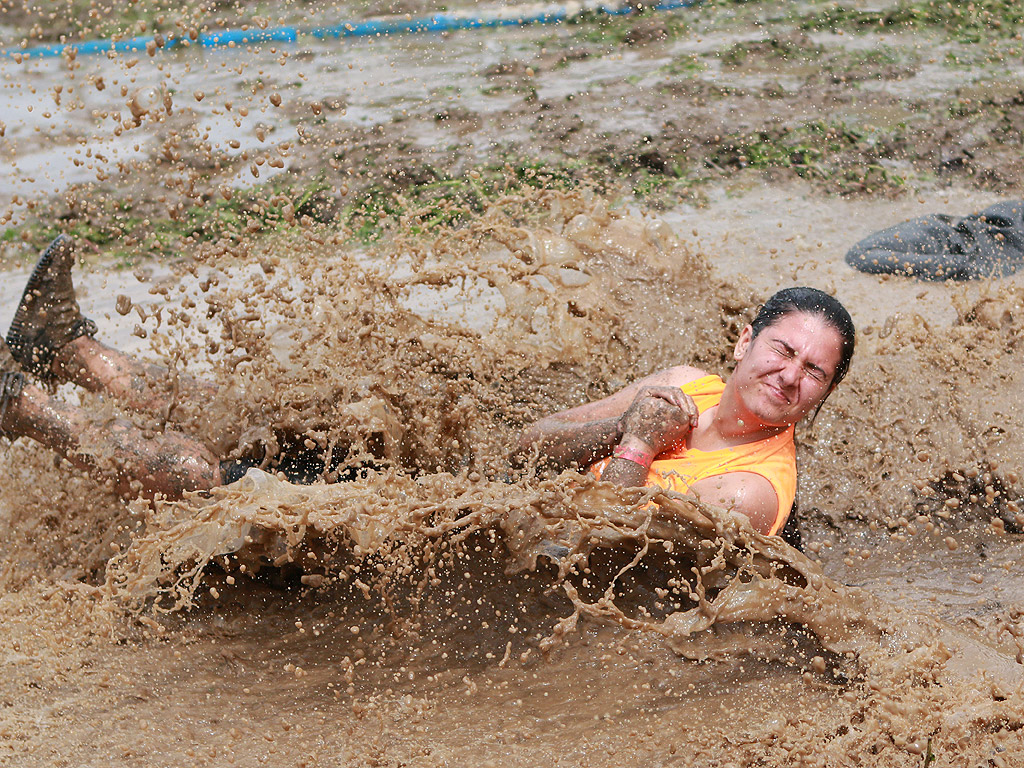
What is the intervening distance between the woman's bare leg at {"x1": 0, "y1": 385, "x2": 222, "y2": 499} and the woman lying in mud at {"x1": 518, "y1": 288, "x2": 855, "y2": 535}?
60.7 inches

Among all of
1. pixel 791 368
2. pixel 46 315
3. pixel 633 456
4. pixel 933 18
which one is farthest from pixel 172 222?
pixel 933 18

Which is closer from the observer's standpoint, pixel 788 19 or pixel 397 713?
pixel 397 713

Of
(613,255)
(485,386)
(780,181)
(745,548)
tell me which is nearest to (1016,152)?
(780,181)

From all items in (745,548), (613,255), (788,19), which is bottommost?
(745,548)

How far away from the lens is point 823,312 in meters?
3.39

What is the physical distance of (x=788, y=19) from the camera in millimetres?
9250

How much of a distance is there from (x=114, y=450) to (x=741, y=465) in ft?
7.87

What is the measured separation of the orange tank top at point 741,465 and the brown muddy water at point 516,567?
28 cm

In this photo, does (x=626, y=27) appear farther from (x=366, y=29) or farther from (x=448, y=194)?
(x=448, y=194)

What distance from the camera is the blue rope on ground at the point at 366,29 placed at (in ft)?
29.3

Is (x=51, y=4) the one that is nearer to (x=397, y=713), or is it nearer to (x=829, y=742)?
(x=397, y=713)

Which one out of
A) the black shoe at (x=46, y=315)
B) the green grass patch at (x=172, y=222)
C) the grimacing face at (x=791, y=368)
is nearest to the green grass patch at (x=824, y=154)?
the green grass patch at (x=172, y=222)

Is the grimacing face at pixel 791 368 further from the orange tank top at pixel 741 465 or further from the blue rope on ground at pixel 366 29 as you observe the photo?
the blue rope on ground at pixel 366 29

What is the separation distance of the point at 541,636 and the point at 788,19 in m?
7.81
